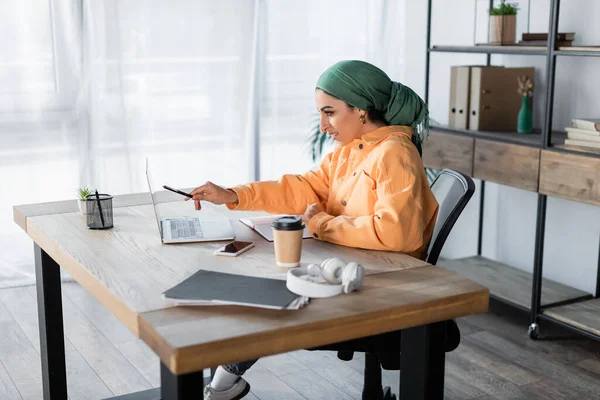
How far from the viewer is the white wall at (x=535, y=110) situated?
137 inches

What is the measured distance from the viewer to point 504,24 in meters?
3.46

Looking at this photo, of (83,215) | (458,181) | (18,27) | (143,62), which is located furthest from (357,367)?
(18,27)

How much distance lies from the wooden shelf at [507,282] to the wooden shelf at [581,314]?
3.8 inches

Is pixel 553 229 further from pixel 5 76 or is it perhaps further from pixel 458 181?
pixel 5 76

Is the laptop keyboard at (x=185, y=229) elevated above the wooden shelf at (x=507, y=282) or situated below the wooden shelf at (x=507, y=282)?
above

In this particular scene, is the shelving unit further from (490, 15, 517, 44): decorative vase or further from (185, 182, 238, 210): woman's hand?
(185, 182, 238, 210): woman's hand

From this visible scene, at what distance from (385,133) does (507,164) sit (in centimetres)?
128

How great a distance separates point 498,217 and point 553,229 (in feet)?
1.34

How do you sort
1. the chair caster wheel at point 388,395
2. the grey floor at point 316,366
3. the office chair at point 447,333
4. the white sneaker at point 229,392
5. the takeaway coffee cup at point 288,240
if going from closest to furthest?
1. the takeaway coffee cup at point 288,240
2. the office chair at point 447,333
3. the white sneaker at point 229,392
4. the chair caster wheel at point 388,395
5. the grey floor at point 316,366

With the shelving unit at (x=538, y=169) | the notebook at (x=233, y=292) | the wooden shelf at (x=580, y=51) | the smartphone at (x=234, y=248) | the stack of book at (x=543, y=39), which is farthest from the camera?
the stack of book at (x=543, y=39)

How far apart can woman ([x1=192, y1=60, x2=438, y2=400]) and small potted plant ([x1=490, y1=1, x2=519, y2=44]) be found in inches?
55.6

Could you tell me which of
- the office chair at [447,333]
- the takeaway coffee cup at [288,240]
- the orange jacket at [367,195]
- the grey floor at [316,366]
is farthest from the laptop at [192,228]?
the grey floor at [316,366]

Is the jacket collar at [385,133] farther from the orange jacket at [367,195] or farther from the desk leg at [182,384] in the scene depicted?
the desk leg at [182,384]

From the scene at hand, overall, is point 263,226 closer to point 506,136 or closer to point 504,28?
point 506,136
